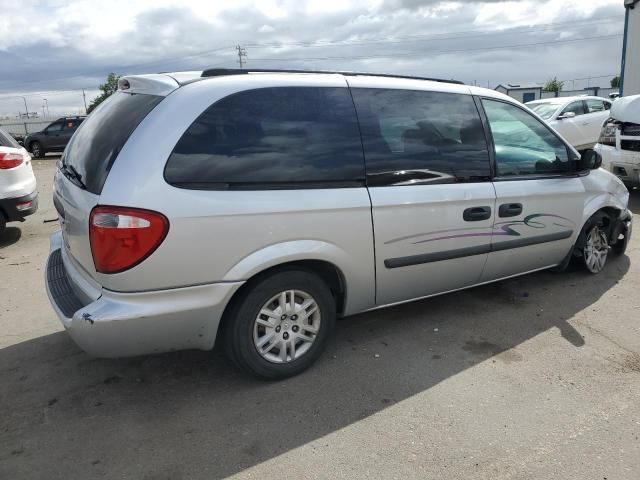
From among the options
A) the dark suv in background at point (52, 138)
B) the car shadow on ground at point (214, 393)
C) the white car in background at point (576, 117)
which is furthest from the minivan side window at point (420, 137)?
the dark suv in background at point (52, 138)

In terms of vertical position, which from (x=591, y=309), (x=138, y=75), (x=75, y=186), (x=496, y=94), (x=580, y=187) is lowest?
(x=591, y=309)

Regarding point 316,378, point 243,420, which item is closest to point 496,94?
point 316,378

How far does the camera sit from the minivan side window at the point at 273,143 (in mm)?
2764

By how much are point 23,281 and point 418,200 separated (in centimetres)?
406

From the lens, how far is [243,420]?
2.88 meters

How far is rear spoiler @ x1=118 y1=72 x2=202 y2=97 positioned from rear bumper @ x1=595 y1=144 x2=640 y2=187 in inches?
273

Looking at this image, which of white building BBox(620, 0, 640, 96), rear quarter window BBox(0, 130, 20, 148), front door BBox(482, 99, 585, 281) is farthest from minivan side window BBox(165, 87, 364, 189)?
white building BBox(620, 0, 640, 96)

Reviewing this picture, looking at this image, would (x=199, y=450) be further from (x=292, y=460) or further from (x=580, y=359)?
(x=580, y=359)

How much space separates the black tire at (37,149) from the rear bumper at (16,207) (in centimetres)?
1888

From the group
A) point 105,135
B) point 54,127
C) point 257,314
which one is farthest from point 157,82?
point 54,127

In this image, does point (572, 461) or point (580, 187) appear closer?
point (572, 461)

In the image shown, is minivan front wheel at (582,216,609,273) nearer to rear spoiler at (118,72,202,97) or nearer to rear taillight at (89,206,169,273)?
rear spoiler at (118,72,202,97)

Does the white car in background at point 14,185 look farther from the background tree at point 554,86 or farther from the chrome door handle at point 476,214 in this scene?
the background tree at point 554,86

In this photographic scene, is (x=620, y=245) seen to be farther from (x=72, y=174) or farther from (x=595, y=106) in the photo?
(x=595, y=106)
